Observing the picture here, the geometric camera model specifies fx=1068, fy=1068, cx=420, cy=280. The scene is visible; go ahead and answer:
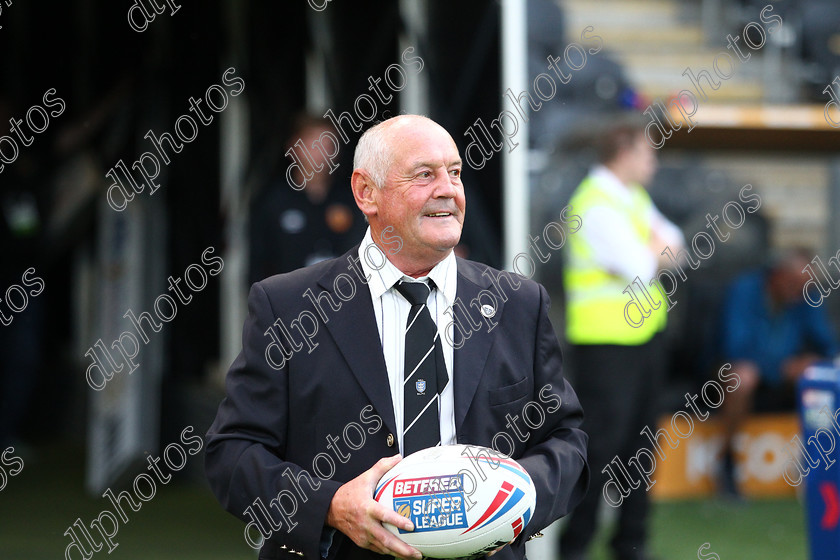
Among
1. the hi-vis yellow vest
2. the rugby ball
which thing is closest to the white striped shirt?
the rugby ball

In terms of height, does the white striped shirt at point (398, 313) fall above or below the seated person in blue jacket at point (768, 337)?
below

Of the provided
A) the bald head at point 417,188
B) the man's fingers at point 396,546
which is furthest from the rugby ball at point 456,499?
the bald head at point 417,188

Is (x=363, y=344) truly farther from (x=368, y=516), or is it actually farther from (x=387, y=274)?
(x=368, y=516)

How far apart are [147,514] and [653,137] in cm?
373

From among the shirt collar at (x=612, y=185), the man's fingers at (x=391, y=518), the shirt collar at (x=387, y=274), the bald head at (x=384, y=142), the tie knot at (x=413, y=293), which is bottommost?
the man's fingers at (x=391, y=518)

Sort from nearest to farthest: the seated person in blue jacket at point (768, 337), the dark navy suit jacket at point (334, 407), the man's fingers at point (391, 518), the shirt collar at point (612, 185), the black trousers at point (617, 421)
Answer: the man's fingers at point (391, 518), the dark navy suit jacket at point (334, 407), the black trousers at point (617, 421), the shirt collar at point (612, 185), the seated person in blue jacket at point (768, 337)

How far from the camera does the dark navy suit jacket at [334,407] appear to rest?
229cm

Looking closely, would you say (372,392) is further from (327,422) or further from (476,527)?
(476,527)

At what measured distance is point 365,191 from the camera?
250cm

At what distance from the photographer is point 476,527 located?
2201 mm

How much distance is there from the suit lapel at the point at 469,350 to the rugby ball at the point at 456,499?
0.14 meters

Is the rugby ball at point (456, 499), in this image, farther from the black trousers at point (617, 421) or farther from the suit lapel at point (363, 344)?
the black trousers at point (617, 421)

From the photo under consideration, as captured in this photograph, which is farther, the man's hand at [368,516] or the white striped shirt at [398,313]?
the white striped shirt at [398,313]

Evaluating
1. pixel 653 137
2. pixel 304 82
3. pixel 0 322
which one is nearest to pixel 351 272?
pixel 653 137
